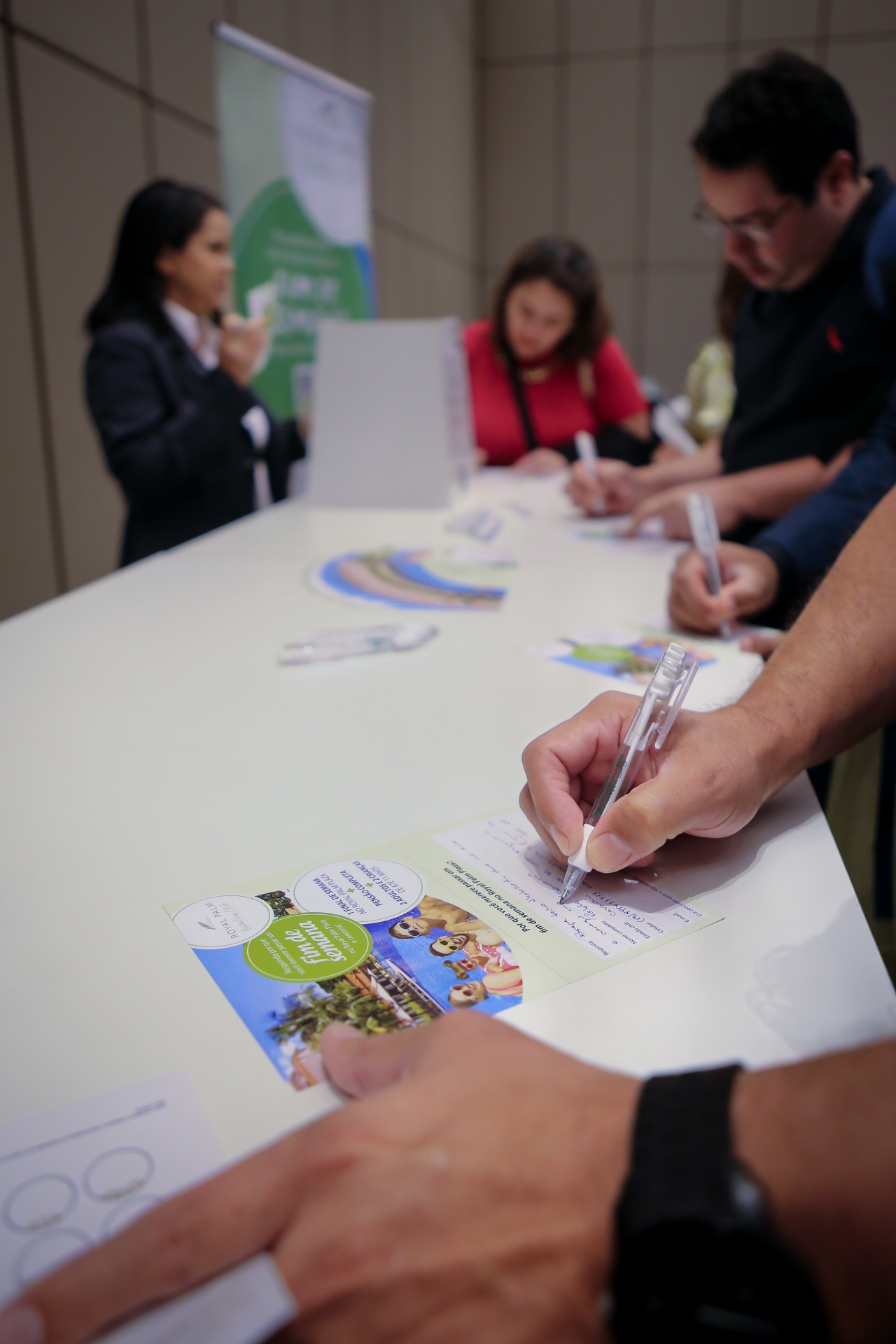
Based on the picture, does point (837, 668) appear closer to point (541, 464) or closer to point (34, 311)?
point (541, 464)

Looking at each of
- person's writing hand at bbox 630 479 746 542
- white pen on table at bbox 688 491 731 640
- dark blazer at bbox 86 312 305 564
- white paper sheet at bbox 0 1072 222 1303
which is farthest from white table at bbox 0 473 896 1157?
dark blazer at bbox 86 312 305 564

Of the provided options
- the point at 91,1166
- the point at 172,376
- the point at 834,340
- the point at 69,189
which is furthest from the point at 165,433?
the point at 91,1166

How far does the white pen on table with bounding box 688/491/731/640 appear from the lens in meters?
1.16

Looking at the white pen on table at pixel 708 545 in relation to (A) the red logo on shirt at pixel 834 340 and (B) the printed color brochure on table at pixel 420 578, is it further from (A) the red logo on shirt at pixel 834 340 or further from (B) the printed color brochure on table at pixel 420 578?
(A) the red logo on shirt at pixel 834 340

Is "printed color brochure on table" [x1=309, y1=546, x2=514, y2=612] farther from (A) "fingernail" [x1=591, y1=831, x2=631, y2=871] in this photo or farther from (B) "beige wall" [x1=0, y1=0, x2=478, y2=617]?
(B) "beige wall" [x1=0, y1=0, x2=478, y2=617]

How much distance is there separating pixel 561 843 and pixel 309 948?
Answer: 6.9 inches

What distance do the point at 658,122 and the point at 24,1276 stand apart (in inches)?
280

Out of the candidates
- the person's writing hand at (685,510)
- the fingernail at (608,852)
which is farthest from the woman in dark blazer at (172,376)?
the fingernail at (608,852)

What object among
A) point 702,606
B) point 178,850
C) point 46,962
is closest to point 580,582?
point 702,606

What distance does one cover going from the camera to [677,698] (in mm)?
636

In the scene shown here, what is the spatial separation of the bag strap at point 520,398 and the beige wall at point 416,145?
1242 mm

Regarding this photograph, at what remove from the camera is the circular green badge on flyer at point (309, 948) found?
1.76 feet

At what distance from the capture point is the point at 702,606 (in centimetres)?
113

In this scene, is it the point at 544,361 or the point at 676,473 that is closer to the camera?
the point at 676,473
